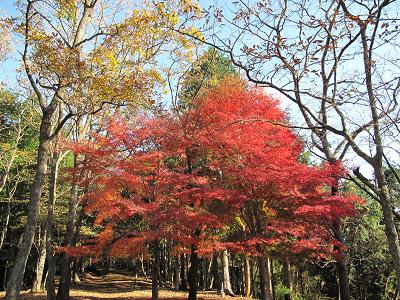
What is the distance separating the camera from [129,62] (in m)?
9.95

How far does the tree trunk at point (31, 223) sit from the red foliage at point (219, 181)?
408 centimetres

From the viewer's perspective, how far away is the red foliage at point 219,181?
37.2 ft

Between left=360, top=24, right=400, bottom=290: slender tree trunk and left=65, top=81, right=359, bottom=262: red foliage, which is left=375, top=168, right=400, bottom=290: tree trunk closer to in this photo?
left=360, top=24, right=400, bottom=290: slender tree trunk

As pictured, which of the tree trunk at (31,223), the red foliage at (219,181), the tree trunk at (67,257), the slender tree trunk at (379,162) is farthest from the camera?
the tree trunk at (67,257)

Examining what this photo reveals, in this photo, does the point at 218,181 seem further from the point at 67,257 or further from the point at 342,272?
the point at 67,257

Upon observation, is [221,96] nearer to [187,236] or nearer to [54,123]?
[187,236]

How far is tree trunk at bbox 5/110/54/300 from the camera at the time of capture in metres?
8.36

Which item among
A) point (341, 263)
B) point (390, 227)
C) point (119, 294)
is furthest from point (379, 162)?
point (119, 294)

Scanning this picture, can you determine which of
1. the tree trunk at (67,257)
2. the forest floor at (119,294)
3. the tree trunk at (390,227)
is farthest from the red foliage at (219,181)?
the forest floor at (119,294)

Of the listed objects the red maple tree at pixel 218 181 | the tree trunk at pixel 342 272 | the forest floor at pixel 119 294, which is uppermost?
the red maple tree at pixel 218 181

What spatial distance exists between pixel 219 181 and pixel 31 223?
6.69 meters

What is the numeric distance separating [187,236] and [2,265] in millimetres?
22873

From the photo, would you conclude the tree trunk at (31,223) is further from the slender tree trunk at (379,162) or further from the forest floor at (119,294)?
the forest floor at (119,294)

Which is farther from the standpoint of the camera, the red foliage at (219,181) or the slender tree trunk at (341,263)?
the slender tree trunk at (341,263)
